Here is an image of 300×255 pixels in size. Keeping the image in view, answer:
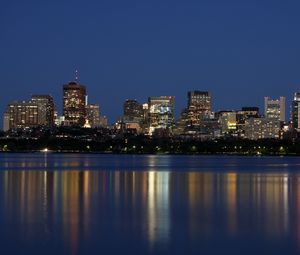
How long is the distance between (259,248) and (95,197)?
59.9 feet

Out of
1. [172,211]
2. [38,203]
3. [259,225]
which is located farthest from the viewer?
[38,203]

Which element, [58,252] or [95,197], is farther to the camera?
[95,197]

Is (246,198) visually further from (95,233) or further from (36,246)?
(36,246)

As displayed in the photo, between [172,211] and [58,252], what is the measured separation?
38.7ft

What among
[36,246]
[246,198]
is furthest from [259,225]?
[246,198]

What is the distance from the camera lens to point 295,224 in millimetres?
27859

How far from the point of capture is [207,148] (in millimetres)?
184625

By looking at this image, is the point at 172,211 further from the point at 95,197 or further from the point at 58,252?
the point at 58,252

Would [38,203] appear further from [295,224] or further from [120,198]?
[295,224]

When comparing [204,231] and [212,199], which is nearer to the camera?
[204,231]

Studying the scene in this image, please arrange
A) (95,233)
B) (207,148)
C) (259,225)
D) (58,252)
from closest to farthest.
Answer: (58,252), (95,233), (259,225), (207,148)

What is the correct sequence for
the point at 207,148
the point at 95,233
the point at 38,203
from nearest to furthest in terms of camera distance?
the point at 95,233
the point at 38,203
the point at 207,148

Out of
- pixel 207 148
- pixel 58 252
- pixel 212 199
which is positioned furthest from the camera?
pixel 207 148

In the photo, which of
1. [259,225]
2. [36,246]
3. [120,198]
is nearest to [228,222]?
[259,225]
